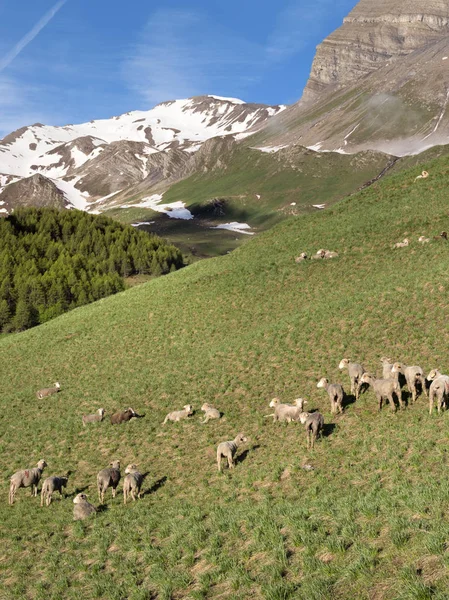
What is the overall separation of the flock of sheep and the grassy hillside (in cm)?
63

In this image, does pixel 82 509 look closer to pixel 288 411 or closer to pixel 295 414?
pixel 288 411

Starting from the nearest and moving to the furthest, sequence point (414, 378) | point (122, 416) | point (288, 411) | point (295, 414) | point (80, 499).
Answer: point (80, 499) < point (414, 378) < point (295, 414) < point (288, 411) < point (122, 416)

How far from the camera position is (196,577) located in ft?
39.6

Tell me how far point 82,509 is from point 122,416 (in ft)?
37.7

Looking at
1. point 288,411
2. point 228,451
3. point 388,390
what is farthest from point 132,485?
point 388,390

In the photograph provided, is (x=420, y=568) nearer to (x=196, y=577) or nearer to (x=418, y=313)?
(x=196, y=577)

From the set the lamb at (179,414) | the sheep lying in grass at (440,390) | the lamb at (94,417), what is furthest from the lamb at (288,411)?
the lamb at (94,417)

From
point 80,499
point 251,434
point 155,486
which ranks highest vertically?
point 80,499

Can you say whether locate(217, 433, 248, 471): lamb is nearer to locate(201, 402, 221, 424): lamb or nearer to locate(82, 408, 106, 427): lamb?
locate(201, 402, 221, 424): lamb

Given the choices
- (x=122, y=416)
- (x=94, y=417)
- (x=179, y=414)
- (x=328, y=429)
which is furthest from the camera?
(x=94, y=417)

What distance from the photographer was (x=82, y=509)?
1850 centimetres

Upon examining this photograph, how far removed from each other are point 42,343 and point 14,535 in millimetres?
39810

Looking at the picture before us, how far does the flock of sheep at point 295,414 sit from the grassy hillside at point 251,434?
2.08 ft

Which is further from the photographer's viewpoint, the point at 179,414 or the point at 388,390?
the point at 179,414
